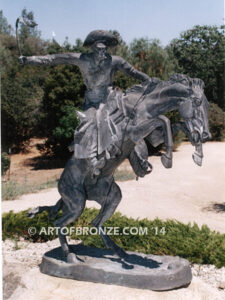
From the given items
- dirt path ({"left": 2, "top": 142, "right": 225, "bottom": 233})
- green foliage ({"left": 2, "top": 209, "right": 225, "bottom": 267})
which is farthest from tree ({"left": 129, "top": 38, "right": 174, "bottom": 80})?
green foliage ({"left": 2, "top": 209, "right": 225, "bottom": 267})

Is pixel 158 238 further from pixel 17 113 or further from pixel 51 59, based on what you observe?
pixel 17 113

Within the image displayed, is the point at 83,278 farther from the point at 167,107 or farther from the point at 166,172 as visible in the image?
the point at 166,172

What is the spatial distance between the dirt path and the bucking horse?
4533 mm

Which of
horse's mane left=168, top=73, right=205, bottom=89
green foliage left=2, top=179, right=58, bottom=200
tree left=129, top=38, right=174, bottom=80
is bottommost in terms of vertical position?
green foliage left=2, top=179, right=58, bottom=200

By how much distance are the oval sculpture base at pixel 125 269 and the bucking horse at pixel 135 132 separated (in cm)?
15

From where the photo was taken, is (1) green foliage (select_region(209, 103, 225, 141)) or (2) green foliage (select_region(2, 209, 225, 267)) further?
(1) green foliage (select_region(209, 103, 225, 141))

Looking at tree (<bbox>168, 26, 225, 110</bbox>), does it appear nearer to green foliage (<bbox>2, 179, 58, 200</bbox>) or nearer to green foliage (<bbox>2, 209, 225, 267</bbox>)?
green foliage (<bbox>2, 179, 58, 200</bbox>)

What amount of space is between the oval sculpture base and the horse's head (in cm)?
172

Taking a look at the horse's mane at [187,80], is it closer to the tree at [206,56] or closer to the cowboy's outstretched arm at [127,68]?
the cowboy's outstretched arm at [127,68]

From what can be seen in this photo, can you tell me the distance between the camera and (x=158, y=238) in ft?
22.7

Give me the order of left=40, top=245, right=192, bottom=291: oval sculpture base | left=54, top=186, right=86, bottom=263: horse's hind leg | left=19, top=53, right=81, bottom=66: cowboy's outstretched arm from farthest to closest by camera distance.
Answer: left=54, top=186, right=86, bottom=263: horse's hind leg
left=19, top=53, right=81, bottom=66: cowboy's outstretched arm
left=40, top=245, right=192, bottom=291: oval sculpture base

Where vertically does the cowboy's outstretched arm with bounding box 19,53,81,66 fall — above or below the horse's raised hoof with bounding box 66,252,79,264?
above

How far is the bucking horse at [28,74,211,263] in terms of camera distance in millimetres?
4461
